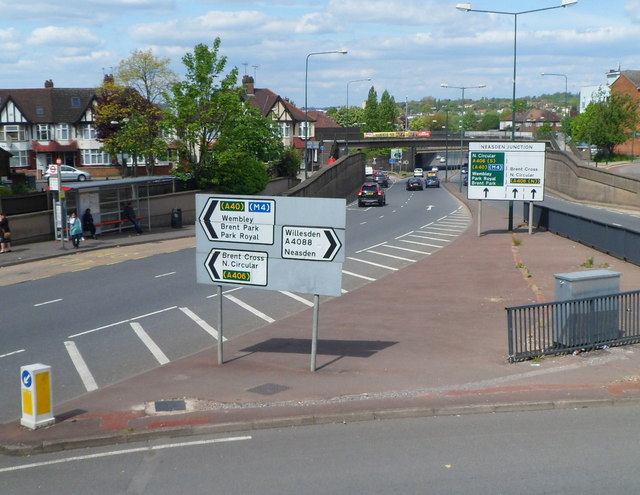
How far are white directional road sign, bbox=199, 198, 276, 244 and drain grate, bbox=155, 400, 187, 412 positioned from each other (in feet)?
10.7

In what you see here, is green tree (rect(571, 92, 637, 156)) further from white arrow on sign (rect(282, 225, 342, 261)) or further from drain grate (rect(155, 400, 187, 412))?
drain grate (rect(155, 400, 187, 412))

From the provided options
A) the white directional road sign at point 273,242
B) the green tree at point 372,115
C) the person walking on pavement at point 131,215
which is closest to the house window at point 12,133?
the person walking on pavement at point 131,215

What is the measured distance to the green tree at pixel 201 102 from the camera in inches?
1768

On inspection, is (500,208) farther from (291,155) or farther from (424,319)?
(424,319)

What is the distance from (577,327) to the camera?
44.7 feet

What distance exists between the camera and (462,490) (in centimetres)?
792

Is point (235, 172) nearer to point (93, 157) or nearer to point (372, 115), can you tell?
point (93, 157)

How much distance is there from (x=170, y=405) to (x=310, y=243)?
3.57m

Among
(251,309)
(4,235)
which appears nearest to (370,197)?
(4,235)

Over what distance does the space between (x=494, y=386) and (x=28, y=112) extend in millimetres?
81480

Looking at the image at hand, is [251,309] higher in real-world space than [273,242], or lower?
lower

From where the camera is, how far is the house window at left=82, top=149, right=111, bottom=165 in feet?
281

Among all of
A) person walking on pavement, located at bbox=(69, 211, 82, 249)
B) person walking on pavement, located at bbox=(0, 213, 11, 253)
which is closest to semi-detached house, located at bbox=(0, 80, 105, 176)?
person walking on pavement, located at bbox=(69, 211, 82, 249)

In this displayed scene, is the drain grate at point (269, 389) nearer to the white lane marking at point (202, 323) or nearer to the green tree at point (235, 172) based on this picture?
the white lane marking at point (202, 323)
